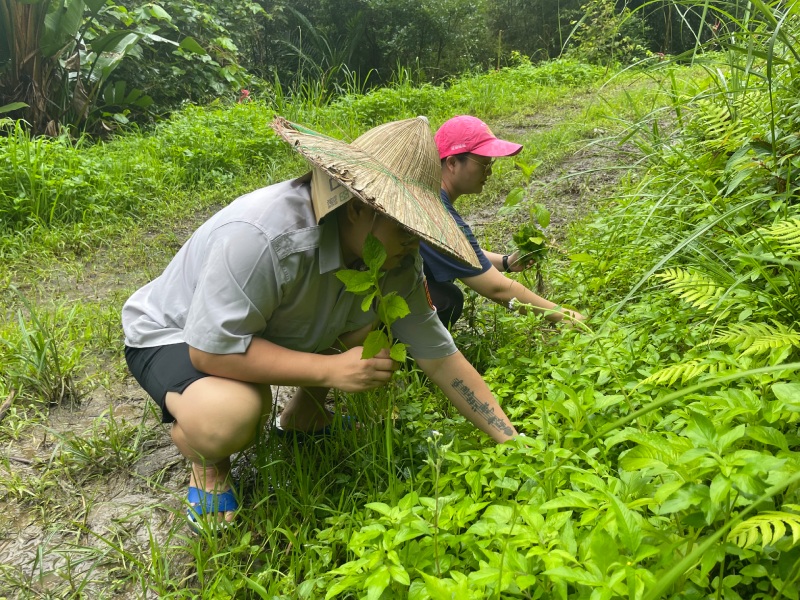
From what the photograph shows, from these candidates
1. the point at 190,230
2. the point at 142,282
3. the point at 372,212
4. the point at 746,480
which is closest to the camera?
the point at 746,480

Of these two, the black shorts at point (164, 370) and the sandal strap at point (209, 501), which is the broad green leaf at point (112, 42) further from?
the sandal strap at point (209, 501)

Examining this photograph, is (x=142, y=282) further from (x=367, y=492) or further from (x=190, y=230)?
(x=367, y=492)

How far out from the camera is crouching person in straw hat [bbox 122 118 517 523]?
1.55 meters

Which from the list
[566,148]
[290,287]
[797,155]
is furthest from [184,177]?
[797,155]

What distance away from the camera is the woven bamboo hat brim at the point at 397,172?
140 cm

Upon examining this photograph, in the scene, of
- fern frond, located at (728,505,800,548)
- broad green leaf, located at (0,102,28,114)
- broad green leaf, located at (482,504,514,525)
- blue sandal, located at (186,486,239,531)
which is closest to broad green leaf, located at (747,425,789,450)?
fern frond, located at (728,505,800,548)

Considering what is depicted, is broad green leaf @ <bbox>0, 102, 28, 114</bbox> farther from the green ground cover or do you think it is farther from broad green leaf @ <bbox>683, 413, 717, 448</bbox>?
broad green leaf @ <bbox>683, 413, 717, 448</bbox>

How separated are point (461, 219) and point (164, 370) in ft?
4.06

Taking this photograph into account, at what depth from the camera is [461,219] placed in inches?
98.8

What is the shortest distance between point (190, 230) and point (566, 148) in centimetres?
274

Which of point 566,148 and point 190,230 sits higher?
point 566,148

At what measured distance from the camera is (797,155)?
6.35ft

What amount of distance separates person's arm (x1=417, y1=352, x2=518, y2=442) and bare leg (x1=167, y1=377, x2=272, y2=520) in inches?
19.6

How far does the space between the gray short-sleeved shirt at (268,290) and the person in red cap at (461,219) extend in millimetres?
544
